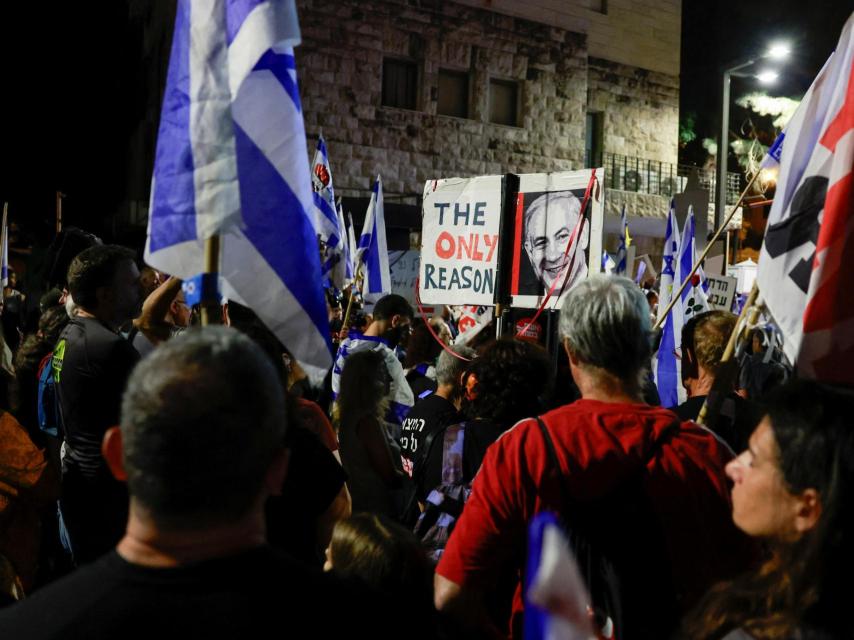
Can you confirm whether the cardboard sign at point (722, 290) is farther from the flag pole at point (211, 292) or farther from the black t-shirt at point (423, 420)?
the flag pole at point (211, 292)

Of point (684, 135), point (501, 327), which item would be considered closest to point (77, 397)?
point (501, 327)

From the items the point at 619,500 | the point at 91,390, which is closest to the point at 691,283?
the point at 91,390

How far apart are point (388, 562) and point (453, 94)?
61.8ft

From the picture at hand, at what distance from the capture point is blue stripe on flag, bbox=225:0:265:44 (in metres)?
2.63

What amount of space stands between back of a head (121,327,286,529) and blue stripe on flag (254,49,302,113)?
149 cm

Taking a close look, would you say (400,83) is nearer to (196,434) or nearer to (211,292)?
(211,292)

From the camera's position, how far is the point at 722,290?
25.5ft

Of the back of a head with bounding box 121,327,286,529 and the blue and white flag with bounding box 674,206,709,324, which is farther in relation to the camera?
the blue and white flag with bounding box 674,206,709,324

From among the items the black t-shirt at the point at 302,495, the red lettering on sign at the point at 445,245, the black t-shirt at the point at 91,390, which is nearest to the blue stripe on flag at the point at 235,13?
the black t-shirt at the point at 302,495

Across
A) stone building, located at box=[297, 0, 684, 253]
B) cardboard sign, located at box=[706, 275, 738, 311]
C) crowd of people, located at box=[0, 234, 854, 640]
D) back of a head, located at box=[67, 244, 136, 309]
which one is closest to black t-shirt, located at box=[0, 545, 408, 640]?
crowd of people, located at box=[0, 234, 854, 640]

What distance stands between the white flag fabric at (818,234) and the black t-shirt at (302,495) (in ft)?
5.02

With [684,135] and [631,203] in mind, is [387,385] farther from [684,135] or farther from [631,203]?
[684,135]

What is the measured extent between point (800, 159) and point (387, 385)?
2519mm

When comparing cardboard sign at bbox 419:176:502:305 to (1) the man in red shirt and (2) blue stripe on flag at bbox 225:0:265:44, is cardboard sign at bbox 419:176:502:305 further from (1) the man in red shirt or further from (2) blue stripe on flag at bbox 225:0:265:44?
(1) the man in red shirt
